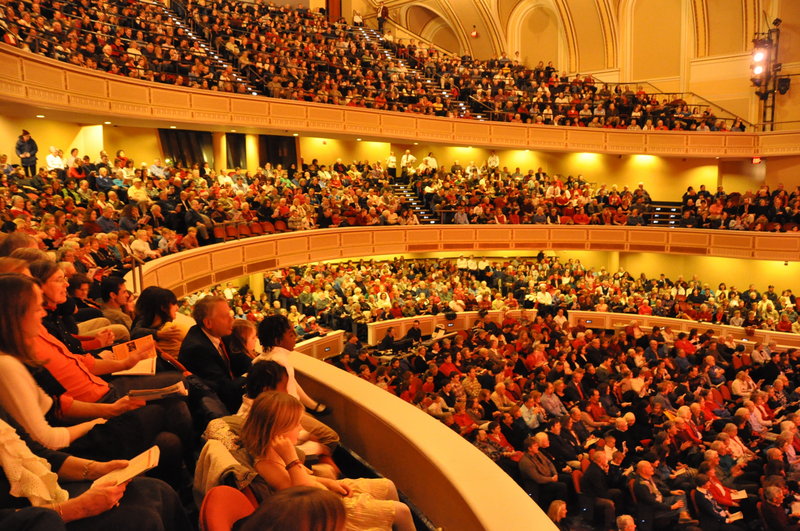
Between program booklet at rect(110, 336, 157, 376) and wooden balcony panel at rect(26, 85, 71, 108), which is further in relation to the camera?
wooden balcony panel at rect(26, 85, 71, 108)

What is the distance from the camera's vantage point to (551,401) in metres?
7.48

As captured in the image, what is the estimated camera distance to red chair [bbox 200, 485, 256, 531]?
1763 mm

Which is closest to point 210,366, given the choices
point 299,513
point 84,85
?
point 299,513

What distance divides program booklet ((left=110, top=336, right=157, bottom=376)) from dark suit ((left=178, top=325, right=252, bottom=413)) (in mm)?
194

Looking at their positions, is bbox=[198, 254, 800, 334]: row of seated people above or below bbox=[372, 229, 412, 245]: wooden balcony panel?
below

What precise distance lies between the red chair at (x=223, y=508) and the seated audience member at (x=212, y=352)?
1169 mm

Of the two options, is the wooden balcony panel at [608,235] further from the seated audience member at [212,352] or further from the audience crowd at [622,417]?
the seated audience member at [212,352]

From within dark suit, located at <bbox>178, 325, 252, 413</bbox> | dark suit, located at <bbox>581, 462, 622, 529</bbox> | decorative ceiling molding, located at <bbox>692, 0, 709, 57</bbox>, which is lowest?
dark suit, located at <bbox>581, 462, 622, 529</bbox>

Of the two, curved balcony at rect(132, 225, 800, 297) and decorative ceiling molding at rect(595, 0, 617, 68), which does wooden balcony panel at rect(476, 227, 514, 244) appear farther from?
decorative ceiling molding at rect(595, 0, 617, 68)

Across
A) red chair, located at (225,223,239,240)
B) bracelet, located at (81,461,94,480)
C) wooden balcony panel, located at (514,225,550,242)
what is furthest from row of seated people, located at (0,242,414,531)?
wooden balcony panel, located at (514,225,550,242)

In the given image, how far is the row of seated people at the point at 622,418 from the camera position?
17.8ft

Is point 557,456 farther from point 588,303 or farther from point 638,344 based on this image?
point 588,303

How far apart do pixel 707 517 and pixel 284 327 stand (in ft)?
14.6

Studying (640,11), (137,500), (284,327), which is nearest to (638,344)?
(284,327)
